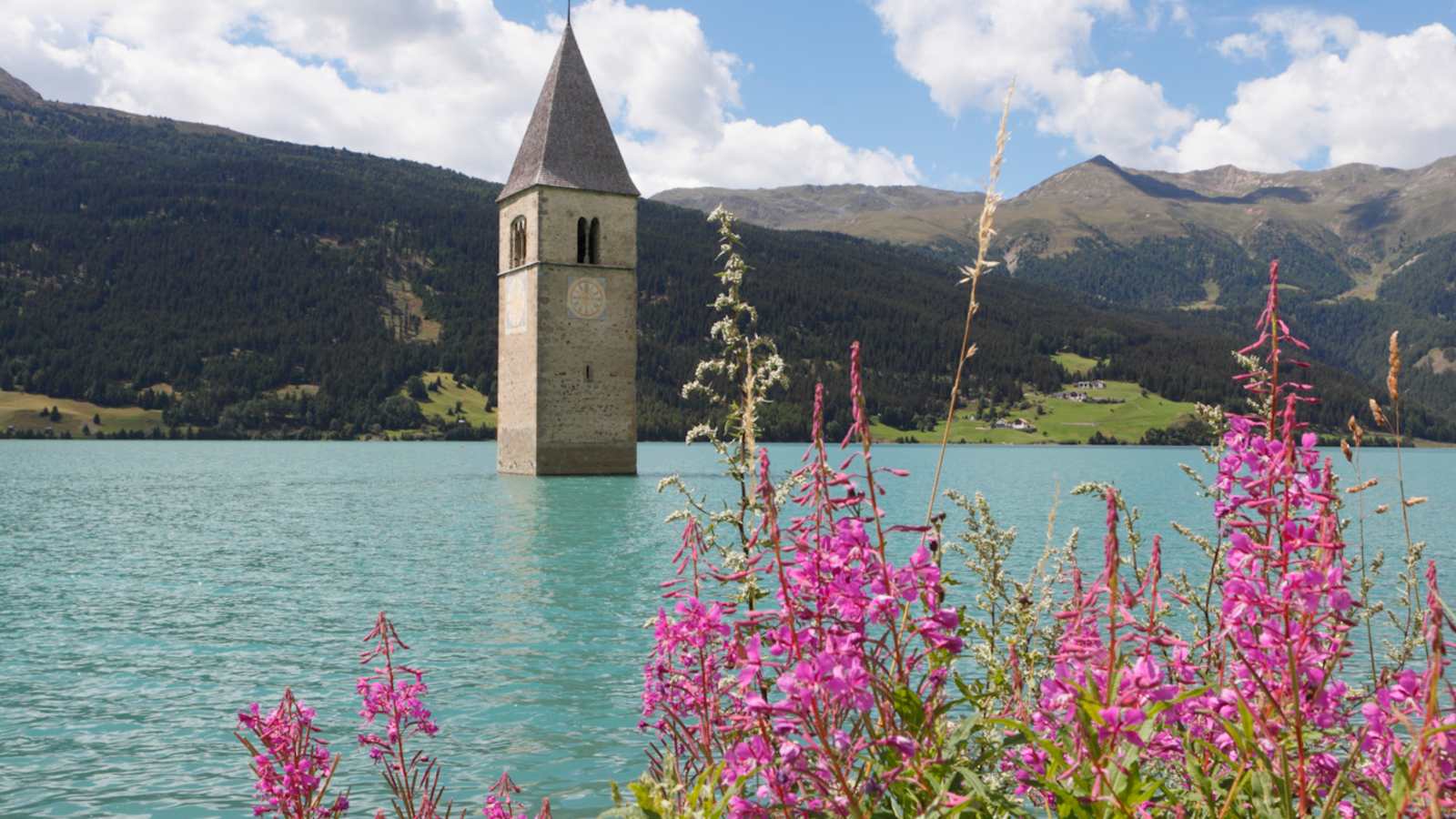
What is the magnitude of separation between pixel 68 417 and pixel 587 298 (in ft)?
540

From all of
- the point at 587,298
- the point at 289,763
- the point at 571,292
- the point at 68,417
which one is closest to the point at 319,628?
the point at 289,763

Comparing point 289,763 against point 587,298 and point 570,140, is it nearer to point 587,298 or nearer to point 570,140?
point 587,298

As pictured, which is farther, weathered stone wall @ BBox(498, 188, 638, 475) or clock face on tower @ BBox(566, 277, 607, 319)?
clock face on tower @ BBox(566, 277, 607, 319)

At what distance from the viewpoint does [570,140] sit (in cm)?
6325

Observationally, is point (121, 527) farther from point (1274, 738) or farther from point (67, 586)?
point (1274, 738)

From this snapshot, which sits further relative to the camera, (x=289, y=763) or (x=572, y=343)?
(x=572, y=343)

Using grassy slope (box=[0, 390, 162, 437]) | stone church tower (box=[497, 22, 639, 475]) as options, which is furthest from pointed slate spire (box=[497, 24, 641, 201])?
grassy slope (box=[0, 390, 162, 437])

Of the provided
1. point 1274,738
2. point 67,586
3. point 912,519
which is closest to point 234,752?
point 1274,738

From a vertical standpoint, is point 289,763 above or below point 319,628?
above

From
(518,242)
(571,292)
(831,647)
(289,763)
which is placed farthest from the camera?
(518,242)

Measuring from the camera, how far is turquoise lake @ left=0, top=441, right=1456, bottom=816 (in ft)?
35.4

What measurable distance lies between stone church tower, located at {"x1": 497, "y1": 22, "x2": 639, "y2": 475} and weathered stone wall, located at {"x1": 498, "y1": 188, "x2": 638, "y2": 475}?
5cm

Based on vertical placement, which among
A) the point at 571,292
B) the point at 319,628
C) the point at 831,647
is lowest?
the point at 319,628

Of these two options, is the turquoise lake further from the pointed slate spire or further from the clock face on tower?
the pointed slate spire
